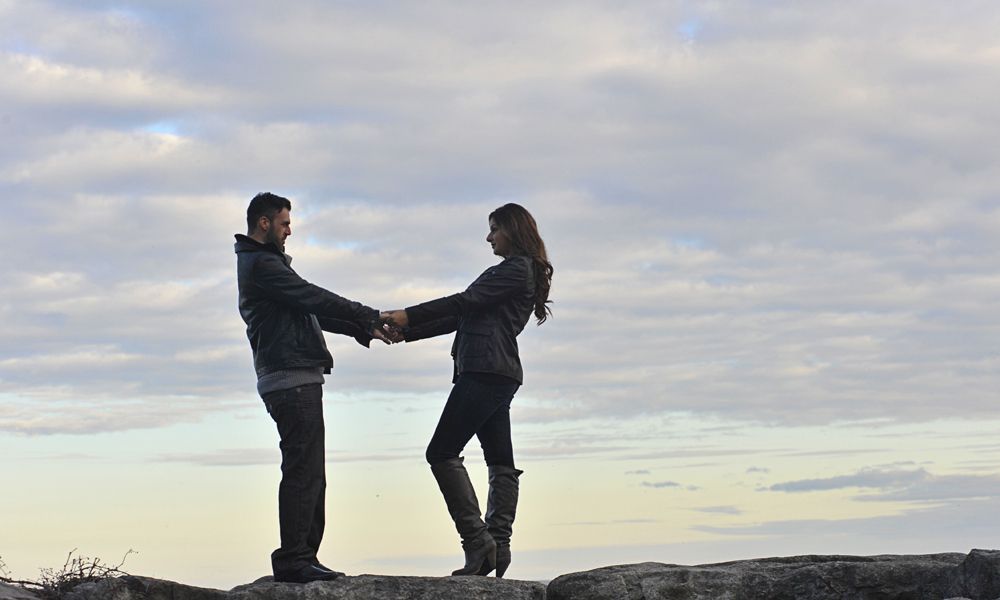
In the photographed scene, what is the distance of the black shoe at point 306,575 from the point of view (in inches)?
397

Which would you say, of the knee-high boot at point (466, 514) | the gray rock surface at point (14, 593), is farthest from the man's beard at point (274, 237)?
the gray rock surface at point (14, 593)

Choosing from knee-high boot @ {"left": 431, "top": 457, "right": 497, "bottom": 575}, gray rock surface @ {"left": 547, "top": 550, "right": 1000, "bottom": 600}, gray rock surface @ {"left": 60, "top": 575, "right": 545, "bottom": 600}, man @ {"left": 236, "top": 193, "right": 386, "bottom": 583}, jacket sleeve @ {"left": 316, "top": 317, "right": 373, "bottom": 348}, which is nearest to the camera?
gray rock surface @ {"left": 60, "top": 575, "right": 545, "bottom": 600}

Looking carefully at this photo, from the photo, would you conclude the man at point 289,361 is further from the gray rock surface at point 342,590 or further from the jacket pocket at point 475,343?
the jacket pocket at point 475,343

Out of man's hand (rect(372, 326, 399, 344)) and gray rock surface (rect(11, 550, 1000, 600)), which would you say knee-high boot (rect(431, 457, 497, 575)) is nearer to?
gray rock surface (rect(11, 550, 1000, 600))

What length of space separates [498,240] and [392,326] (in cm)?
129

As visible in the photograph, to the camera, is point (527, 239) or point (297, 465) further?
point (527, 239)

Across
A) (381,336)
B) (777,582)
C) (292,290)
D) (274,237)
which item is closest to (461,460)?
(381,336)

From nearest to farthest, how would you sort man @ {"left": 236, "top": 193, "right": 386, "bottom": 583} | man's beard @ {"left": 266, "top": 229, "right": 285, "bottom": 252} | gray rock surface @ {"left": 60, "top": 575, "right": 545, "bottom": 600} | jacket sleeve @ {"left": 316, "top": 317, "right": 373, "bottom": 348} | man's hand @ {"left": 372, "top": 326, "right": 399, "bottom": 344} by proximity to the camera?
gray rock surface @ {"left": 60, "top": 575, "right": 545, "bottom": 600}, man @ {"left": 236, "top": 193, "right": 386, "bottom": 583}, man's beard @ {"left": 266, "top": 229, "right": 285, "bottom": 252}, man's hand @ {"left": 372, "top": 326, "right": 399, "bottom": 344}, jacket sleeve @ {"left": 316, "top": 317, "right": 373, "bottom": 348}

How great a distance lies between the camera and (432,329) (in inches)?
445

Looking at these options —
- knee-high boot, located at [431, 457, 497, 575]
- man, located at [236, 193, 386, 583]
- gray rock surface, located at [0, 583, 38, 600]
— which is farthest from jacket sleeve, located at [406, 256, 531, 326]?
gray rock surface, located at [0, 583, 38, 600]

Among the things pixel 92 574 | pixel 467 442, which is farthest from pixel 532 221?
pixel 92 574

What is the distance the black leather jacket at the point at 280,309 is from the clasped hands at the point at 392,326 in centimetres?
79

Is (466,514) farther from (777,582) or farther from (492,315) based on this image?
(777,582)

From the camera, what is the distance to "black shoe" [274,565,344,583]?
10086 mm
